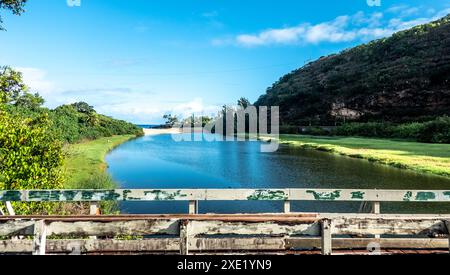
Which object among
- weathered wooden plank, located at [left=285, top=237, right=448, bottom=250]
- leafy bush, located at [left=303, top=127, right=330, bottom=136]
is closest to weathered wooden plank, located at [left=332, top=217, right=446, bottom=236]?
weathered wooden plank, located at [left=285, top=237, right=448, bottom=250]

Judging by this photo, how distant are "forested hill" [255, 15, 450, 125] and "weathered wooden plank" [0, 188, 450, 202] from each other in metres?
102

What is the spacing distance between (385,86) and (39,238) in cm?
13315

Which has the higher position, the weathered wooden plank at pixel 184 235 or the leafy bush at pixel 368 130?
the leafy bush at pixel 368 130

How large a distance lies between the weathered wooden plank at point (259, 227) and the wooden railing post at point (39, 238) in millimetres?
2572

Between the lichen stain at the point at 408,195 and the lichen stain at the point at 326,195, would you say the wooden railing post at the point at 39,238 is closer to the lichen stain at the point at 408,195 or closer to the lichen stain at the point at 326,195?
Answer: the lichen stain at the point at 326,195

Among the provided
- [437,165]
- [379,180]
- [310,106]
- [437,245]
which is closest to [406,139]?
[437,165]

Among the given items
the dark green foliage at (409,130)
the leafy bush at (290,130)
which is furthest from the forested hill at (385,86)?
the dark green foliage at (409,130)

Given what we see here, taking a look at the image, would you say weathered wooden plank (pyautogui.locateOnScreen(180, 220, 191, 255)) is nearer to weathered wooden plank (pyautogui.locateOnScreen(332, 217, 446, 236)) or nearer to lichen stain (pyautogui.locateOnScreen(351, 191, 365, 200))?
weathered wooden plank (pyautogui.locateOnScreen(332, 217, 446, 236))

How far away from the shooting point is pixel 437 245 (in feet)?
24.5

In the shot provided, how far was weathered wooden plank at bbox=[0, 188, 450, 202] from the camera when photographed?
848cm

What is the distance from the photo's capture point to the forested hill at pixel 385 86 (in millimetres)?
108500

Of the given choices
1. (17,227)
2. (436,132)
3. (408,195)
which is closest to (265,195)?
(408,195)
